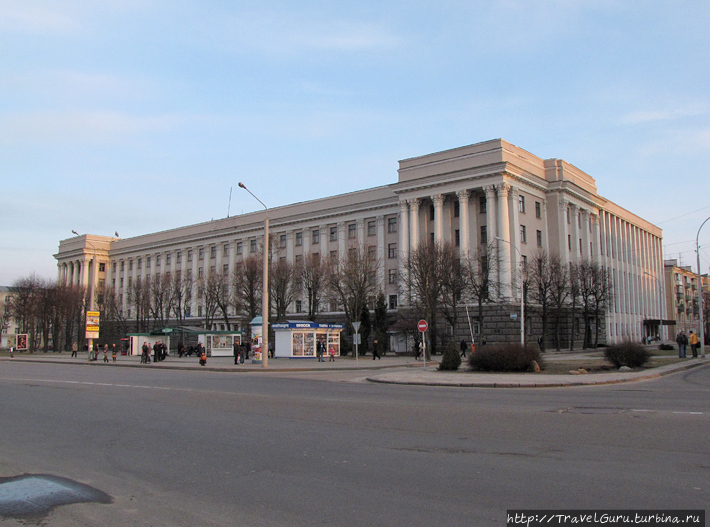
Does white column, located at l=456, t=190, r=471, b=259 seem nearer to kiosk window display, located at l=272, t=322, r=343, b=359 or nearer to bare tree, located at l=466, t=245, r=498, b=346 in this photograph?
bare tree, located at l=466, t=245, r=498, b=346

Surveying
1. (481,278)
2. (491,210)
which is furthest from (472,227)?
(481,278)

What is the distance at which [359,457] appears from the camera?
820 centimetres

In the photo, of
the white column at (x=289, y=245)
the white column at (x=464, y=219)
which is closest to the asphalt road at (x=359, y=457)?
the white column at (x=464, y=219)

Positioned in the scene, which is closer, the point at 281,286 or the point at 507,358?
the point at 507,358

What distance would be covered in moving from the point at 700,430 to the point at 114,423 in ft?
35.2

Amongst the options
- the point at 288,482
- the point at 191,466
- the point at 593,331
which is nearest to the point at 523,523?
the point at 288,482

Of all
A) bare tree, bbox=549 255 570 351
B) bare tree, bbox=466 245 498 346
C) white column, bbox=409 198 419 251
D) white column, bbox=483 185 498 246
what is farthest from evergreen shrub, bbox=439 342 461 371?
white column, bbox=409 198 419 251

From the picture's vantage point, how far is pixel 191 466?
7.88m

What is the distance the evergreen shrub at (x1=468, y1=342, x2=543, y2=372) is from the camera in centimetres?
2517

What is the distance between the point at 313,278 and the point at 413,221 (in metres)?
12.9

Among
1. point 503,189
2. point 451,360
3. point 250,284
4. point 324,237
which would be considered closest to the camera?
point 451,360

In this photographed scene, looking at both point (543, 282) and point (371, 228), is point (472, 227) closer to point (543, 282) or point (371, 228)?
point (543, 282)

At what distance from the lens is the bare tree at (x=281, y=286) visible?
6525 centimetres

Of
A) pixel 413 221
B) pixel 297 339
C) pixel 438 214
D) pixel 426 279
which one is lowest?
pixel 297 339
